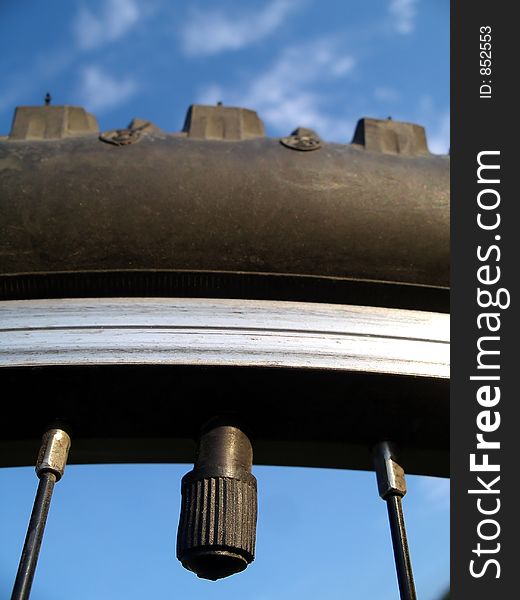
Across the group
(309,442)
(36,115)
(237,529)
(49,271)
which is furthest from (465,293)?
(36,115)

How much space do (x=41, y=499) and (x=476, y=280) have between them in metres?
2.41

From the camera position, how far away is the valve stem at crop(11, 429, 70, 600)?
358 centimetres

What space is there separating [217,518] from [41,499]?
33.2 inches

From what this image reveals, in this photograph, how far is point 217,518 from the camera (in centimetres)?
395

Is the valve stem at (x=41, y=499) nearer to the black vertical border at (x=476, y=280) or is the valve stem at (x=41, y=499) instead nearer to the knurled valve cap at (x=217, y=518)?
the knurled valve cap at (x=217, y=518)

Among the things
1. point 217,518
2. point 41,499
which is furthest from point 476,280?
point 41,499

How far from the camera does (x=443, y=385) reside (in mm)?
4609

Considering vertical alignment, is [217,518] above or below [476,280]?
below

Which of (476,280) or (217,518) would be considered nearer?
(217,518)

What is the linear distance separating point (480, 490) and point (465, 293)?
40.3 inches

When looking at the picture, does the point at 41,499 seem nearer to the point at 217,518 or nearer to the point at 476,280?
the point at 217,518

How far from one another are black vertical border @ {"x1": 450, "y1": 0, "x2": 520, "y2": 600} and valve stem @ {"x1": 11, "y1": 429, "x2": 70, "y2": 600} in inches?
72.0

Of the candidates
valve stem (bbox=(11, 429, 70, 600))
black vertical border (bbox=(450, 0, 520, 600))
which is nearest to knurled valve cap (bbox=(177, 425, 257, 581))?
valve stem (bbox=(11, 429, 70, 600))

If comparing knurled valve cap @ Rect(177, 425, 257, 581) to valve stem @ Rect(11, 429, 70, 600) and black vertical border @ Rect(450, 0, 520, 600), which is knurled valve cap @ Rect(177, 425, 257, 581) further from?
black vertical border @ Rect(450, 0, 520, 600)
